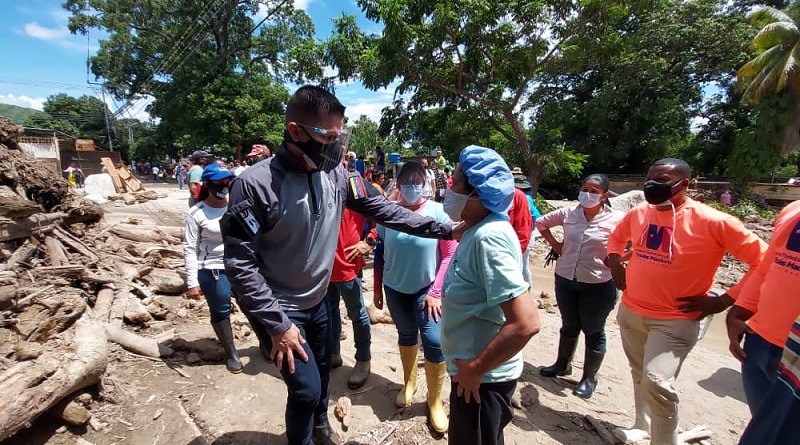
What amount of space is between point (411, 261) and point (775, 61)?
2169 cm

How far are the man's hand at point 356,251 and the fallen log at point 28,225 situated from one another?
139 inches

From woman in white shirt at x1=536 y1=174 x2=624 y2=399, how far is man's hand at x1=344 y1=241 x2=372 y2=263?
5.67 feet

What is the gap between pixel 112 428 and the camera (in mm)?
2586

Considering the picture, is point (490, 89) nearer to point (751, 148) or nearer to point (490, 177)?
point (490, 177)

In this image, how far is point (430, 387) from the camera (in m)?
2.76

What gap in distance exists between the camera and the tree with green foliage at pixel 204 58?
21.8 metres

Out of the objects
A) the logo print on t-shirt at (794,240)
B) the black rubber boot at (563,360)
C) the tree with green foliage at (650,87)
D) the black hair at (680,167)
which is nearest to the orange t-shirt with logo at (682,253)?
the black hair at (680,167)

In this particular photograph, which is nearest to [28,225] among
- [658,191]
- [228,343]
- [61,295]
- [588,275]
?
[61,295]

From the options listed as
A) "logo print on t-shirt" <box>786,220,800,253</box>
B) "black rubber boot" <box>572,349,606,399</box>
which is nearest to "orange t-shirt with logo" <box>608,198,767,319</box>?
"logo print on t-shirt" <box>786,220,800,253</box>

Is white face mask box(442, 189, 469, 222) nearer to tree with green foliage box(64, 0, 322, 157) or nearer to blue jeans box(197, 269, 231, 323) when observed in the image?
blue jeans box(197, 269, 231, 323)

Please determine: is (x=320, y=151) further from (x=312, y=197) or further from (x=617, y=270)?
(x=617, y=270)

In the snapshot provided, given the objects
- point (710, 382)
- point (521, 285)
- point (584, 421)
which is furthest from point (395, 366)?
point (710, 382)

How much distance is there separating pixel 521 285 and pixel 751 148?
2215 cm

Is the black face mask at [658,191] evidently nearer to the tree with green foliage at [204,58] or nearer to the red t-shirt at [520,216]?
the red t-shirt at [520,216]
